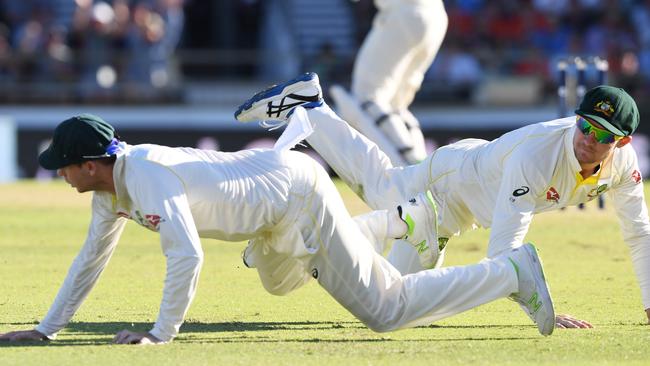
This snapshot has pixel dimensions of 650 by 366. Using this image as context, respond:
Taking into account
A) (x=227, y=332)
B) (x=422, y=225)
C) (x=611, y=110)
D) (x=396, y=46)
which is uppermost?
(x=611, y=110)

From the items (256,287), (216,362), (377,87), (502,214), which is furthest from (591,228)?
(216,362)

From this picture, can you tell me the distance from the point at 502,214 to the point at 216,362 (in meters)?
1.63

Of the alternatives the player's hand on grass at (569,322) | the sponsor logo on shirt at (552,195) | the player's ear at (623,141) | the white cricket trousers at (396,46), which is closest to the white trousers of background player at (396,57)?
the white cricket trousers at (396,46)

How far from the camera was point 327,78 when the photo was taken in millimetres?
17797

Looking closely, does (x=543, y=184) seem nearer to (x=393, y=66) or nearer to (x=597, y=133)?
(x=597, y=133)

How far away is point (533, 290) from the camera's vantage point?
223 inches

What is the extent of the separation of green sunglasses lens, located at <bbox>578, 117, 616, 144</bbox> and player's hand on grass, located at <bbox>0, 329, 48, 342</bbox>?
2.69m

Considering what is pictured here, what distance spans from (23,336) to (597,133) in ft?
9.20

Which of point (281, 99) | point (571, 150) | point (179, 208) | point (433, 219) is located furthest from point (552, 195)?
point (179, 208)

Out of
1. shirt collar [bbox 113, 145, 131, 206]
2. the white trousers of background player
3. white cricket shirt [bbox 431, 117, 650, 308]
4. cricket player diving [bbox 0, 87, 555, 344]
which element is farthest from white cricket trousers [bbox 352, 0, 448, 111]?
shirt collar [bbox 113, 145, 131, 206]

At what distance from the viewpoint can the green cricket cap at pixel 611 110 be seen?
5.71m

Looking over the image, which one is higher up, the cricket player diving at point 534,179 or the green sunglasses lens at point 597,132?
the green sunglasses lens at point 597,132

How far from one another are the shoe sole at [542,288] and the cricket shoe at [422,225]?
89 centimetres

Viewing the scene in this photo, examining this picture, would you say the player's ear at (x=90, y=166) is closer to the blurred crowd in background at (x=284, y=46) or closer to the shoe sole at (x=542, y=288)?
the shoe sole at (x=542, y=288)
